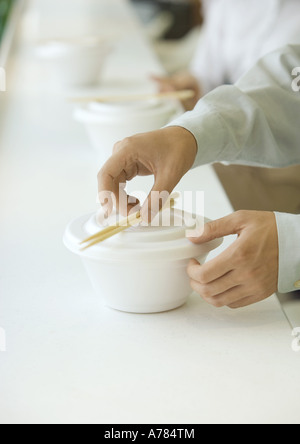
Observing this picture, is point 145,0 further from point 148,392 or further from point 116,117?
point 148,392

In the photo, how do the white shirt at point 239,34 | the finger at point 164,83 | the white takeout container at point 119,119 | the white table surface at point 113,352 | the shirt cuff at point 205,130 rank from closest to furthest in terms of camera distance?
the white table surface at point 113,352, the shirt cuff at point 205,130, the white takeout container at point 119,119, the finger at point 164,83, the white shirt at point 239,34

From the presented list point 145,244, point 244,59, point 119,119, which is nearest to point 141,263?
point 145,244

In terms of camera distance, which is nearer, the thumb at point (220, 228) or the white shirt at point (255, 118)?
the thumb at point (220, 228)

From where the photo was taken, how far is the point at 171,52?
5375 mm

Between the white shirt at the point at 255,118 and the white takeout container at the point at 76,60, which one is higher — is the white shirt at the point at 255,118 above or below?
above

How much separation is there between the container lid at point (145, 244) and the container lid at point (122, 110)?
0.80m

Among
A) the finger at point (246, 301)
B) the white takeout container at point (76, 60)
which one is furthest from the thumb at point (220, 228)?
the white takeout container at point (76, 60)

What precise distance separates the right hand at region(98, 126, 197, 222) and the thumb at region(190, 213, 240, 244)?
12 centimetres

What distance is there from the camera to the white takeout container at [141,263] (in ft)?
3.24

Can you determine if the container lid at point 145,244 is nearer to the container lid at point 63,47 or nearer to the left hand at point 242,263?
the left hand at point 242,263

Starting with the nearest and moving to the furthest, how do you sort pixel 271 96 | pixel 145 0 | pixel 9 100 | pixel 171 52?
pixel 271 96
pixel 9 100
pixel 171 52
pixel 145 0

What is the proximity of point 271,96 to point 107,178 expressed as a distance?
0.45 m
